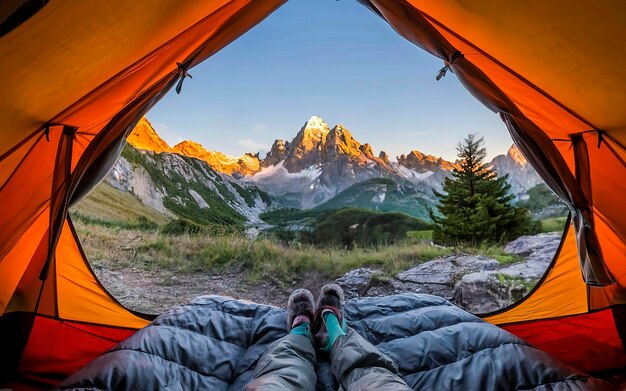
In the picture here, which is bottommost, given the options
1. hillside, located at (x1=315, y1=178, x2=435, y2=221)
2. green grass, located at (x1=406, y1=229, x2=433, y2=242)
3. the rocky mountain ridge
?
green grass, located at (x1=406, y1=229, x2=433, y2=242)

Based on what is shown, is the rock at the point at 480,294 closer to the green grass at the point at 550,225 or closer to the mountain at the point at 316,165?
the green grass at the point at 550,225

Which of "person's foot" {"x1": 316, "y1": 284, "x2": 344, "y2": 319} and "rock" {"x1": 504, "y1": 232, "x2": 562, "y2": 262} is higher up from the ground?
"rock" {"x1": 504, "y1": 232, "x2": 562, "y2": 262}

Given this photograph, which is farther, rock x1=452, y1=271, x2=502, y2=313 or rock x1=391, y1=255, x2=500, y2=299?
rock x1=391, y1=255, x2=500, y2=299

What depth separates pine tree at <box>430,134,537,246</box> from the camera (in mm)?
5344

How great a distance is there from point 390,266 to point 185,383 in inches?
125

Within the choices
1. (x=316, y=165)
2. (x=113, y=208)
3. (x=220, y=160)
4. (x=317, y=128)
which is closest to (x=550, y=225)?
(x=113, y=208)

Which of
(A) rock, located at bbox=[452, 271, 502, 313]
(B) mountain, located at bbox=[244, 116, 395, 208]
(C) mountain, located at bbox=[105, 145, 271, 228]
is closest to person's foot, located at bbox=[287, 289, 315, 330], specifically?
(A) rock, located at bbox=[452, 271, 502, 313]

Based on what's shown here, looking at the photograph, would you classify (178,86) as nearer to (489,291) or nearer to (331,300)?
(331,300)

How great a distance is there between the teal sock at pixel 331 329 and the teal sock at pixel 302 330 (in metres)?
0.09

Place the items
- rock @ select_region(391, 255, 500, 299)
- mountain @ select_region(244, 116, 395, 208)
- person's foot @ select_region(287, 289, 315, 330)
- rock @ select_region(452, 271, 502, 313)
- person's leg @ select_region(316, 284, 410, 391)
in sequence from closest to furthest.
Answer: person's leg @ select_region(316, 284, 410, 391) < person's foot @ select_region(287, 289, 315, 330) < rock @ select_region(452, 271, 502, 313) < rock @ select_region(391, 255, 500, 299) < mountain @ select_region(244, 116, 395, 208)

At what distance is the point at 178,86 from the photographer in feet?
6.06

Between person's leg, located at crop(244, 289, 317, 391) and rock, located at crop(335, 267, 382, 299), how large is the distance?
1962mm

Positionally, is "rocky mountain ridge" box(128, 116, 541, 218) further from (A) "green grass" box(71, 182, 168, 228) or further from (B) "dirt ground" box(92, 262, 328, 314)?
(B) "dirt ground" box(92, 262, 328, 314)

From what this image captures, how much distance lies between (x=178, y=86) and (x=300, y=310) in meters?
1.33
